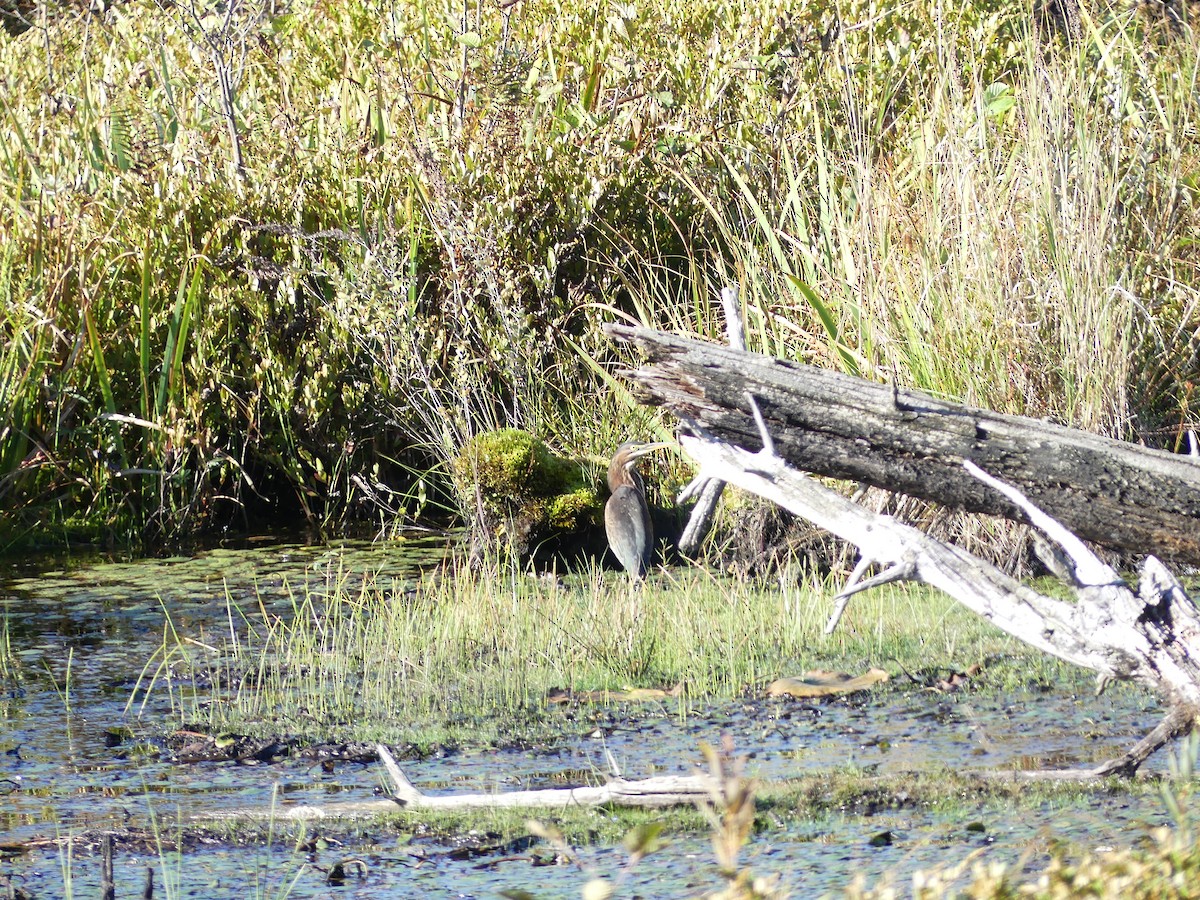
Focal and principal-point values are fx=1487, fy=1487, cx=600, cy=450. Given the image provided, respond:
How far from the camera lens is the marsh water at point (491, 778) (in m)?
3.46

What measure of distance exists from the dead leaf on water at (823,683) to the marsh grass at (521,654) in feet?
0.39

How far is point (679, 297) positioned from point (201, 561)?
324 cm

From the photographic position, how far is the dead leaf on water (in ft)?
16.7

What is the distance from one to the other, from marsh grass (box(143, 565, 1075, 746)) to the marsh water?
0.62 feet

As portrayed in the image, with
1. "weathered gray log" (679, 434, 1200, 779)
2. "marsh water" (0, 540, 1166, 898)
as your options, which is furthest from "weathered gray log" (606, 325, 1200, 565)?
"weathered gray log" (679, 434, 1200, 779)

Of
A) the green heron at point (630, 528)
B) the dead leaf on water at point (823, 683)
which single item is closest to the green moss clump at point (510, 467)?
the green heron at point (630, 528)

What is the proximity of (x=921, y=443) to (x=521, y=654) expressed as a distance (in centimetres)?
178

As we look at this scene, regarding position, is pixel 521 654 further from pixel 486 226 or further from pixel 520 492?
pixel 486 226

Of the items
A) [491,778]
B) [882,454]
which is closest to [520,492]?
[882,454]

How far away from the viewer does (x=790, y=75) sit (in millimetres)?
9719

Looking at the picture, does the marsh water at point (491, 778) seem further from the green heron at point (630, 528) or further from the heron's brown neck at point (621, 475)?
the heron's brown neck at point (621, 475)

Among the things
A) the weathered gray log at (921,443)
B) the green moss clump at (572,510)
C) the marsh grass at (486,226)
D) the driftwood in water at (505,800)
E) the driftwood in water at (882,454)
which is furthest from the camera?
the green moss clump at (572,510)

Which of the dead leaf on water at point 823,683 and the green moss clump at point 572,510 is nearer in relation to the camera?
the dead leaf on water at point 823,683

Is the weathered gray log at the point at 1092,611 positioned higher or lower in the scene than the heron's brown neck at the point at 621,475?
higher
